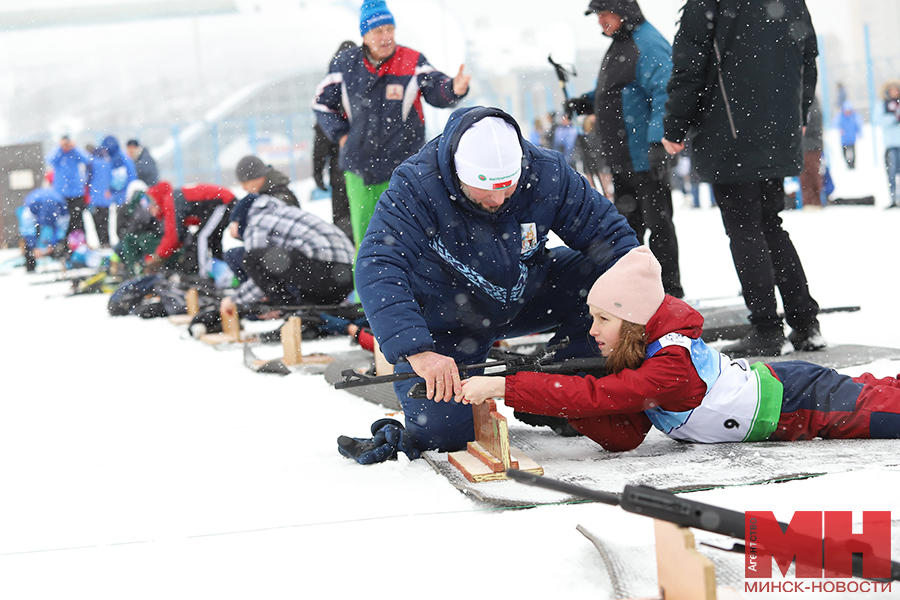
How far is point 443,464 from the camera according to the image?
226 centimetres

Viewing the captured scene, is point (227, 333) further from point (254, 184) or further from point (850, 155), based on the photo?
point (850, 155)

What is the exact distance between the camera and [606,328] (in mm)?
2152

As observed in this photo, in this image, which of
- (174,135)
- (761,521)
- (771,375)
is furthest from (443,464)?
(174,135)

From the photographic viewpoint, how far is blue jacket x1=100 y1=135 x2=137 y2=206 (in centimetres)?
1262

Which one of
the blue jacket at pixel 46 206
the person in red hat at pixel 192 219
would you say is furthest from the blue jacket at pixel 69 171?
the person in red hat at pixel 192 219

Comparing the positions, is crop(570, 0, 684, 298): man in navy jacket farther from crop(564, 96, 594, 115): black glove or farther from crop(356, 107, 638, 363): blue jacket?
crop(356, 107, 638, 363): blue jacket

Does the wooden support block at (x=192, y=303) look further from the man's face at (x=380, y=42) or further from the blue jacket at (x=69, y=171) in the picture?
the blue jacket at (x=69, y=171)

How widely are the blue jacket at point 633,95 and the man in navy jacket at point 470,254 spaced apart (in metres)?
1.65

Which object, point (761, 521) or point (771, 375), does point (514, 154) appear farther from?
point (761, 521)

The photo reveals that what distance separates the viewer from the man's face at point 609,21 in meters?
4.08

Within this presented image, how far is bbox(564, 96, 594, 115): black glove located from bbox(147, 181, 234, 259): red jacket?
2748mm

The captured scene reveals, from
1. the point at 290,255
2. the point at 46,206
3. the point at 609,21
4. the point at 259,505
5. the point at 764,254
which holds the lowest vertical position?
the point at 259,505

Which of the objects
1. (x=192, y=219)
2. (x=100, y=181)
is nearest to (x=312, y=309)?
(x=192, y=219)

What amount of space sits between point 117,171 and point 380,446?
11533 mm
